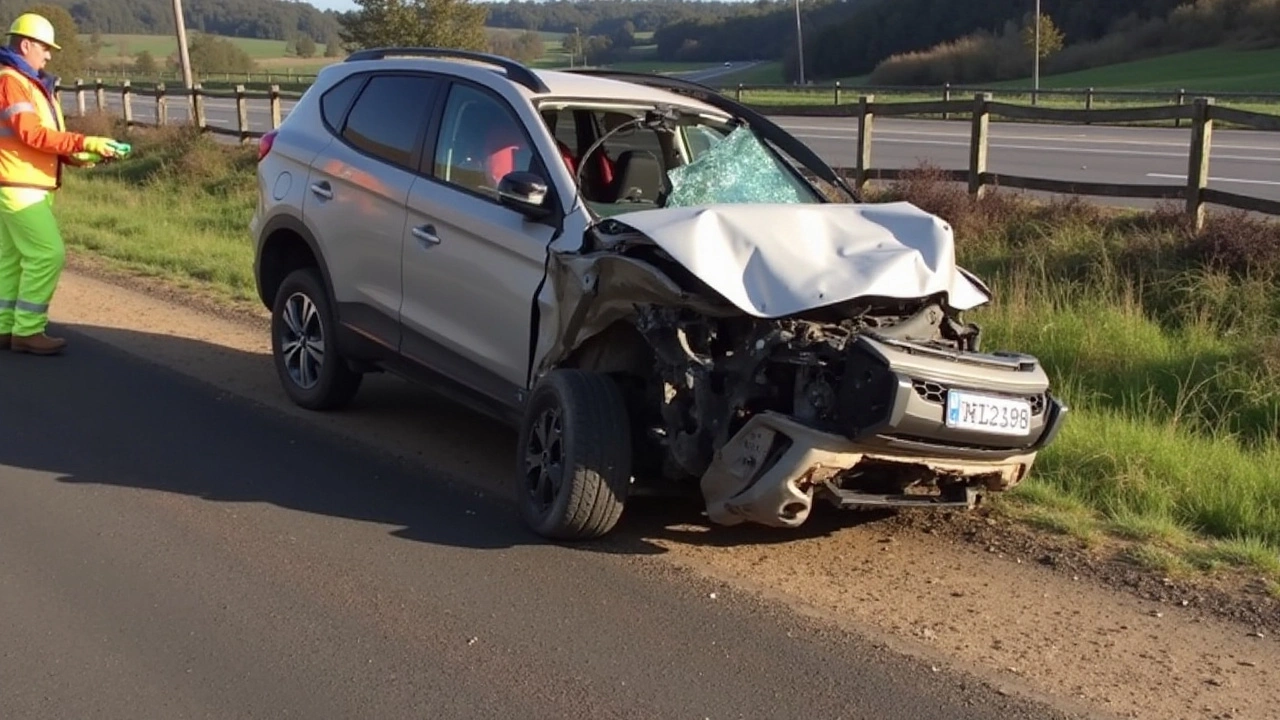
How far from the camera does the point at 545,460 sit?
555cm

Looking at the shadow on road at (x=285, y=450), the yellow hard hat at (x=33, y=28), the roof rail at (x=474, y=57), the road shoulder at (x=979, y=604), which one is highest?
the yellow hard hat at (x=33, y=28)

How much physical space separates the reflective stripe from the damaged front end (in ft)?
15.8

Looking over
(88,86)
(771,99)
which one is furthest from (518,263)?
(771,99)

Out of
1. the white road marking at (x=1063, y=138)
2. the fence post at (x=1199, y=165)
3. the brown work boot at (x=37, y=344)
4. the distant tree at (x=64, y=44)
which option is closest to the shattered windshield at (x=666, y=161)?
the brown work boot at (x=37, y=344)

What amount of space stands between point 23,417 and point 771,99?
1540 inches

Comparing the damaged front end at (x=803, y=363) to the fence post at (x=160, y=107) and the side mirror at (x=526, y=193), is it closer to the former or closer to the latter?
the side mirror at (x=526, y=193)

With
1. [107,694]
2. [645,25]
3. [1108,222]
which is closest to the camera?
[107,694]

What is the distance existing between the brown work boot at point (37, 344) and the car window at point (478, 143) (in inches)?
151

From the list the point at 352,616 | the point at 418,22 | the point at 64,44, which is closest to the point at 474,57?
the point at 352,616

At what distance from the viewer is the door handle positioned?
21.0 ft

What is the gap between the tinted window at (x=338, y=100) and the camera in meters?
7.41

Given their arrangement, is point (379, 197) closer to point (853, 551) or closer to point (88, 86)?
point (853, 551)

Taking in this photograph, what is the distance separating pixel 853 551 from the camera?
553 centimetres

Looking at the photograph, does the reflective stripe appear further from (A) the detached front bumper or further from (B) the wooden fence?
(B) the wooden fence
